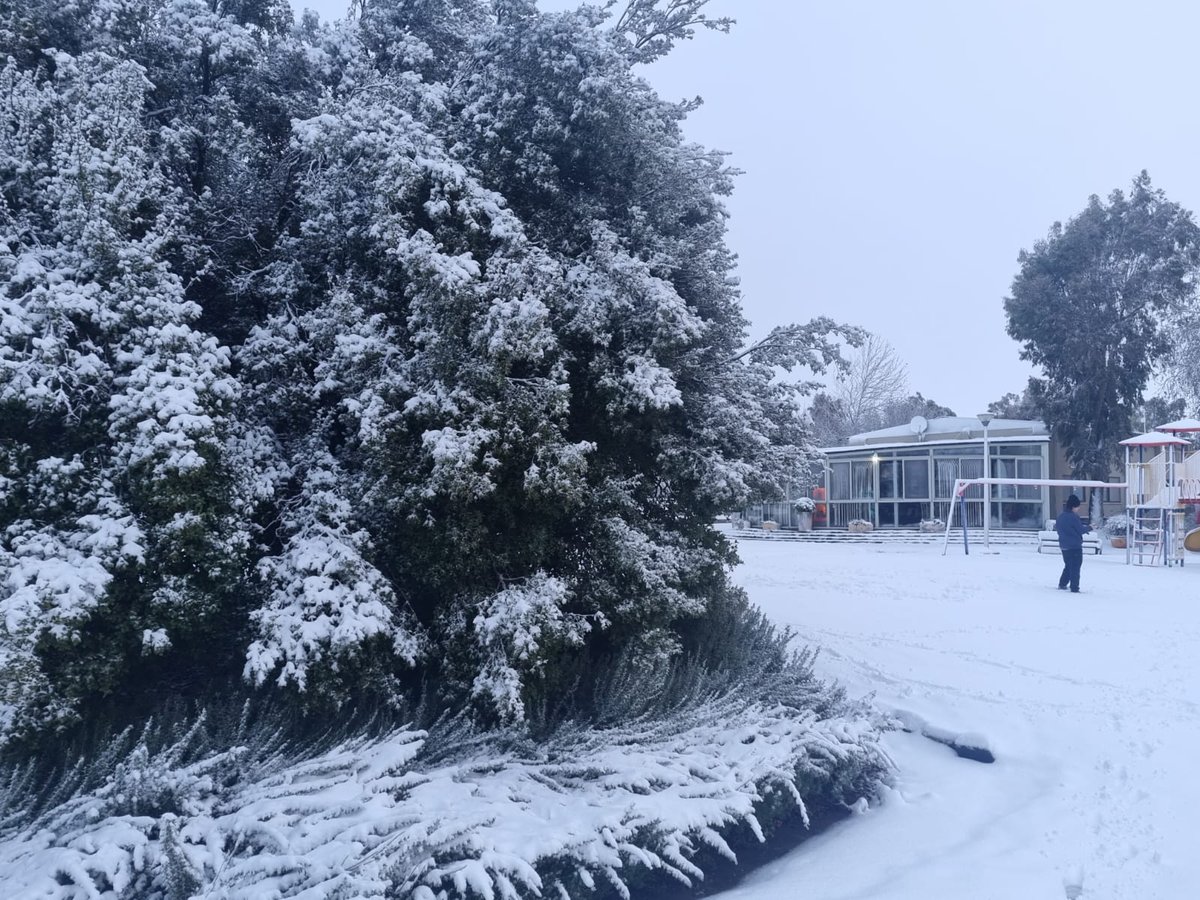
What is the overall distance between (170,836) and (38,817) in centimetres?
83

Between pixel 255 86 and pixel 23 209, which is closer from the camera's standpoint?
pixel 23 209

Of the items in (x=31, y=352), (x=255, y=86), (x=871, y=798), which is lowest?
(x=871, y=798)

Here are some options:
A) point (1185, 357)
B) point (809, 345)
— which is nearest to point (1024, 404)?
point (1185, 357)

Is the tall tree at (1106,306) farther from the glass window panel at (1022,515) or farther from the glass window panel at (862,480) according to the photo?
the glass window panel at (862,480)

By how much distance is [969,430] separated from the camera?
90.6ft

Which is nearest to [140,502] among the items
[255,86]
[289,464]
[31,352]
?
[31,352]

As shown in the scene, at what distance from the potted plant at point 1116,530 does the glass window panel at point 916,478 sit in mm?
5163

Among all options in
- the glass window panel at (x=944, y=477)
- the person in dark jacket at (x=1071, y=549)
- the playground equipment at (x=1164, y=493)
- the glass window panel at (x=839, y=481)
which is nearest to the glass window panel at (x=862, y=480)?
the glass window panel at (x=839, y=481)

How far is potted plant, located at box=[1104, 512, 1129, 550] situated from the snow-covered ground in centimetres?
982

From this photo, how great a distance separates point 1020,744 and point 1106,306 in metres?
25.0

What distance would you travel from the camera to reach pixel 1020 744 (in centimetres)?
652

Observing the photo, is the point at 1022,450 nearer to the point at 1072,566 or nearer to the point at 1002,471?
the point at 1002,471

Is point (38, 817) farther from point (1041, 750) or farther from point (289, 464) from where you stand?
point (1041, 750)

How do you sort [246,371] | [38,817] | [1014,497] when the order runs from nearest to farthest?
1. [38,817]
2. [246,371]
3. [1014,497]
